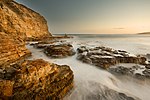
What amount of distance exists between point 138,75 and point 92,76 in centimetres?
266

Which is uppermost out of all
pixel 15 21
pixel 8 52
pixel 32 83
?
pixel 15 21

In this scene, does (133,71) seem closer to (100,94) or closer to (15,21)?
(100,94)

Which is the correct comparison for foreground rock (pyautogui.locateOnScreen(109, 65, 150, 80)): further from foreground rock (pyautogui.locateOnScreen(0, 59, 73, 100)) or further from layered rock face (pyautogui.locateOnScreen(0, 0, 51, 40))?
layered rock face (pyautogui.locateOnScreen(0, 0, 51, 40))

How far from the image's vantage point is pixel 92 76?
21.7 ft

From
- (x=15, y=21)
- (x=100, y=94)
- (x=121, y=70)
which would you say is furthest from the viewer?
(x=15, y=21)

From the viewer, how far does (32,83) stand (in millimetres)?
3754

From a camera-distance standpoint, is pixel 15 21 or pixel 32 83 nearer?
pixel 32 83

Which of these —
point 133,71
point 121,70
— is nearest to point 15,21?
point 121,70

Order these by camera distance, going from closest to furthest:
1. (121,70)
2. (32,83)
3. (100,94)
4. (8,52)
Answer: (32,83) < (100,94) < (8,52) < (121,70)

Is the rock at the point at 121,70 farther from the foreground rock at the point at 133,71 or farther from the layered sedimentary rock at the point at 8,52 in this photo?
the layered sedimentary rock at the point at 8,52

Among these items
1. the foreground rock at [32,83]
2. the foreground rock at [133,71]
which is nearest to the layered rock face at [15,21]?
the foreground rock at [32,83]

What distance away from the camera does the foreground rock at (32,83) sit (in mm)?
3465

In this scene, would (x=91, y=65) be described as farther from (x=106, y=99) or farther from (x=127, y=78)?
(x=106, y=99)

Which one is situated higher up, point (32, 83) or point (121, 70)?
point (32, 83)
